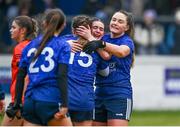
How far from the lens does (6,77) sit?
783 inches

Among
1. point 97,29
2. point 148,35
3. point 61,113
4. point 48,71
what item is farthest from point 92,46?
point 148,35

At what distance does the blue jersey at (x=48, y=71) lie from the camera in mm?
9758

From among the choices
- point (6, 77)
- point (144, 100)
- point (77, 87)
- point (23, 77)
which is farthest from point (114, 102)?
point (144, 100)

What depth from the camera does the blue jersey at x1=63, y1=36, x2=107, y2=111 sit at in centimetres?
1084

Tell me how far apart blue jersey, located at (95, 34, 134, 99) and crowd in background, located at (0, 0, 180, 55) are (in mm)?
8819

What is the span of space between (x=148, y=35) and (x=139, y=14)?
93cm

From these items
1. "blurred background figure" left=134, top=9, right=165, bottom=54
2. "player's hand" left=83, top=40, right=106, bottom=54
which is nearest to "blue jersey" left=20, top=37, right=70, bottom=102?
"player's hand" left=83, top=40, right=106, bottom=54

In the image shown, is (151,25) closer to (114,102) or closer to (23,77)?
(114,102)

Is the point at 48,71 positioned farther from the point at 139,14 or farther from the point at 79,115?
the point at 139,14

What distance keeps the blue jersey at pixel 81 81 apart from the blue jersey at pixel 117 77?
1.71ft

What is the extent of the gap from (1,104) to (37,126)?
6.02 feet

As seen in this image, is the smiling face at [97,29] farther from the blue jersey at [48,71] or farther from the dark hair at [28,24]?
the blue jersey at [48,71]

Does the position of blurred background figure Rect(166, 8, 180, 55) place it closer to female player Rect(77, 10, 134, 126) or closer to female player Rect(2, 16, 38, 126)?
female player Rect(77, 10, 134, 126)

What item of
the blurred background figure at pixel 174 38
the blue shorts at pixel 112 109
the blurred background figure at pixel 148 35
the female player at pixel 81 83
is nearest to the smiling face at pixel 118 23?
the female player at pixel 81 83
